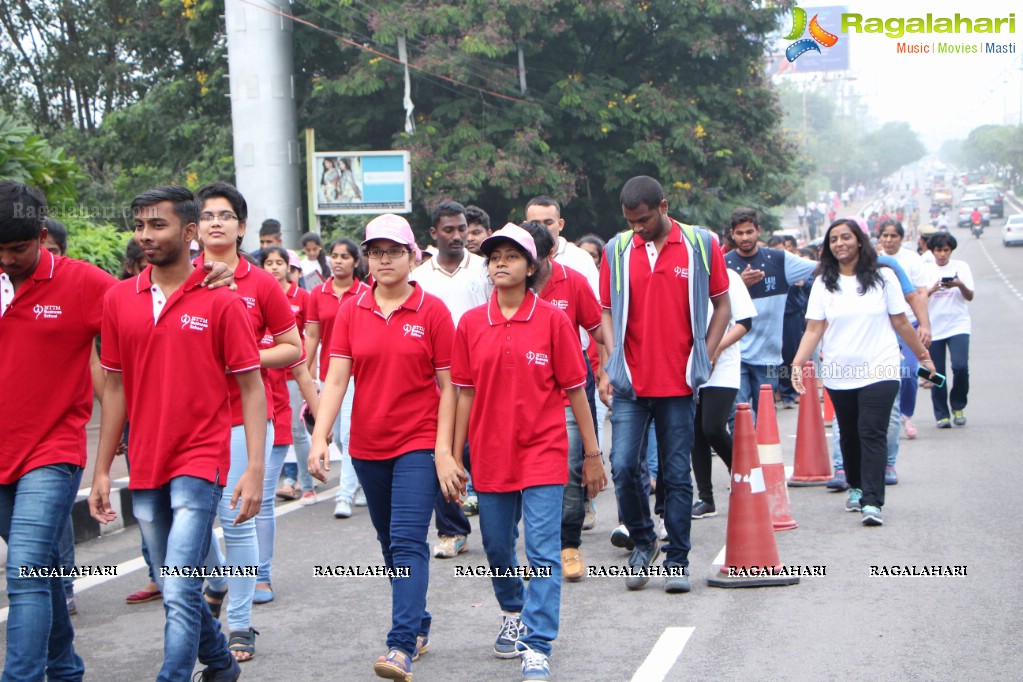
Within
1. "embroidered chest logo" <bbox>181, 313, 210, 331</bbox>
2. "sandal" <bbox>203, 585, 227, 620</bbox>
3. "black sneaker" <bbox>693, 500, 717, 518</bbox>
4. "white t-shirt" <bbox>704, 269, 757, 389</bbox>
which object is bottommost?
"black sneaker" <bbox>693, 500, 717, 518</bbox>

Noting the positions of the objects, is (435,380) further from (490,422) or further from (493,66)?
(493,66)

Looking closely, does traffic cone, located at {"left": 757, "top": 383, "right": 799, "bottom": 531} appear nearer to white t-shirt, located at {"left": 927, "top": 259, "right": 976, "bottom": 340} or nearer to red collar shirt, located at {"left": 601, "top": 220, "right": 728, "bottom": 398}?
red collar shirt, located at {"left": 601, "top": 220, "right": 728, "bottom": 398}

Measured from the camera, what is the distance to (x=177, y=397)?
179 inches

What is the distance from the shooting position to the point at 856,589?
6512 millimetres

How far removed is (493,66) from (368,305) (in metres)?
19.4

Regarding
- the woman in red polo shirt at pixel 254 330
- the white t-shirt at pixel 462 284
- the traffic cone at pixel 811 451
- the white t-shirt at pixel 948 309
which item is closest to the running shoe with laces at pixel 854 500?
the traffic cone at pixel 811 451

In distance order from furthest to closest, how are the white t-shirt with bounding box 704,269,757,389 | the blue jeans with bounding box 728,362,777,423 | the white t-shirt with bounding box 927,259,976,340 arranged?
the white t-shirt with bounding box 927,259,976,340
the blue jeans with bounding box 728,362,777,423
the white t-shirt with bounding box 704,269,757,389

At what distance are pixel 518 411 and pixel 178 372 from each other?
4.69ft

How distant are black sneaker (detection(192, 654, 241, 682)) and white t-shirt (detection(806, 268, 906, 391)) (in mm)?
4488

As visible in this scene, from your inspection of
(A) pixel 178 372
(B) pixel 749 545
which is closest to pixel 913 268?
(B) pixel 749 545

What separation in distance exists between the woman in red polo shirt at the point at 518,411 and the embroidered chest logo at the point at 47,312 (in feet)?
5.11

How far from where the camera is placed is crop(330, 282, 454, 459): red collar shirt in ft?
17.4

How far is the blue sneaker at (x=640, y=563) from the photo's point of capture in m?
6.67

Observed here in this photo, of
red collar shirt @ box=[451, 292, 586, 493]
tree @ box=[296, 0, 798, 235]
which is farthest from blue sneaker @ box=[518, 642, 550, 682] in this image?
tree @ box=[296, 0, 798, 235]
